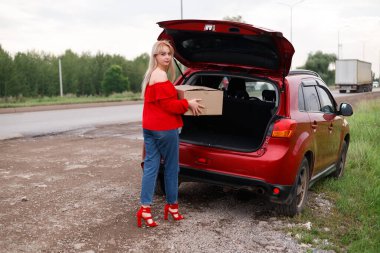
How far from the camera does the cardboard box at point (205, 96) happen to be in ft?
15.5

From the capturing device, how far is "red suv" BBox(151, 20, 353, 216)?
4770 mm

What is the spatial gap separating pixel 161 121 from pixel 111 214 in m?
1.28

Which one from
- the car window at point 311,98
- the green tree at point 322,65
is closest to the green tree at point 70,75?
the car window at point 311,98

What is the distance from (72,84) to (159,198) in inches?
1612

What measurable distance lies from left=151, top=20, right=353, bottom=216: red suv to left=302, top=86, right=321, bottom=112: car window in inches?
0.6

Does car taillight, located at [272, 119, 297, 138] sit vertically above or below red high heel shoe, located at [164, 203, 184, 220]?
above

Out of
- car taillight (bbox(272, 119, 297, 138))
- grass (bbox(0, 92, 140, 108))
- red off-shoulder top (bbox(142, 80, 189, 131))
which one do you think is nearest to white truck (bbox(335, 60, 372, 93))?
grass (bbox(0, 92, 140, 108))

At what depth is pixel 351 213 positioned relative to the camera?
5316 millimetres

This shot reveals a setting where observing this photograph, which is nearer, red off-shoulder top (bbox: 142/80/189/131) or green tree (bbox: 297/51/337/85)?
red off-shoulder top (bbox: 142/80/189/131)

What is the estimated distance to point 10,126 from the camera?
14.1m

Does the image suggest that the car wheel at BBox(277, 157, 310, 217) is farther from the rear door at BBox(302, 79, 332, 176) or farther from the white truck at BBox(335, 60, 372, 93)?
the white truck at BBox(335, 60, 372, 93)

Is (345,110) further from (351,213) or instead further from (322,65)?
(322,65)

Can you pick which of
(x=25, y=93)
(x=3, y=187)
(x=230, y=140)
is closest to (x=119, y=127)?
(x=3, y=187)

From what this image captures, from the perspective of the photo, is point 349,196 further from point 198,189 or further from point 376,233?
point 198,189
